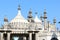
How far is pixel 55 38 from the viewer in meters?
47.7

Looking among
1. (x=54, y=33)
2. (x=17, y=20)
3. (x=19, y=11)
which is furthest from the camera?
(x=54, y=33)

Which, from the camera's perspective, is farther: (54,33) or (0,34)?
(54,33)

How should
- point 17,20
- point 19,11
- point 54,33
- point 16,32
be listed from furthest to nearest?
point 54,33, point 19,11, point 17,20, point 16,32

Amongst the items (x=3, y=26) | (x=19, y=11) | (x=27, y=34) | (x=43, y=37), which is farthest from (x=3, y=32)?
(x=43, y=37)

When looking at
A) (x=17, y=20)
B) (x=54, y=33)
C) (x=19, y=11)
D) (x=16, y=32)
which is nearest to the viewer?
(x=16, y=32)

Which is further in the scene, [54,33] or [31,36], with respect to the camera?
[54,33]

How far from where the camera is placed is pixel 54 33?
47688 mm

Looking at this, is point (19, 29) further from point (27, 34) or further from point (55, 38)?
point (55, 38)

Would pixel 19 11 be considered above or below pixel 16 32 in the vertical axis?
above

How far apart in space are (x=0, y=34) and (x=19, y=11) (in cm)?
807

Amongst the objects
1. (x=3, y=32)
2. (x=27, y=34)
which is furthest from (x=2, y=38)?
(x=27, y=34)

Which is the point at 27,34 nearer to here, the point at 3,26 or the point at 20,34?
the point at 20,34

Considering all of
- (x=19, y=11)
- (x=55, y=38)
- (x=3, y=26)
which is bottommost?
(x=55, y=38)

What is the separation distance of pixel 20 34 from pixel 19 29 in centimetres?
107
